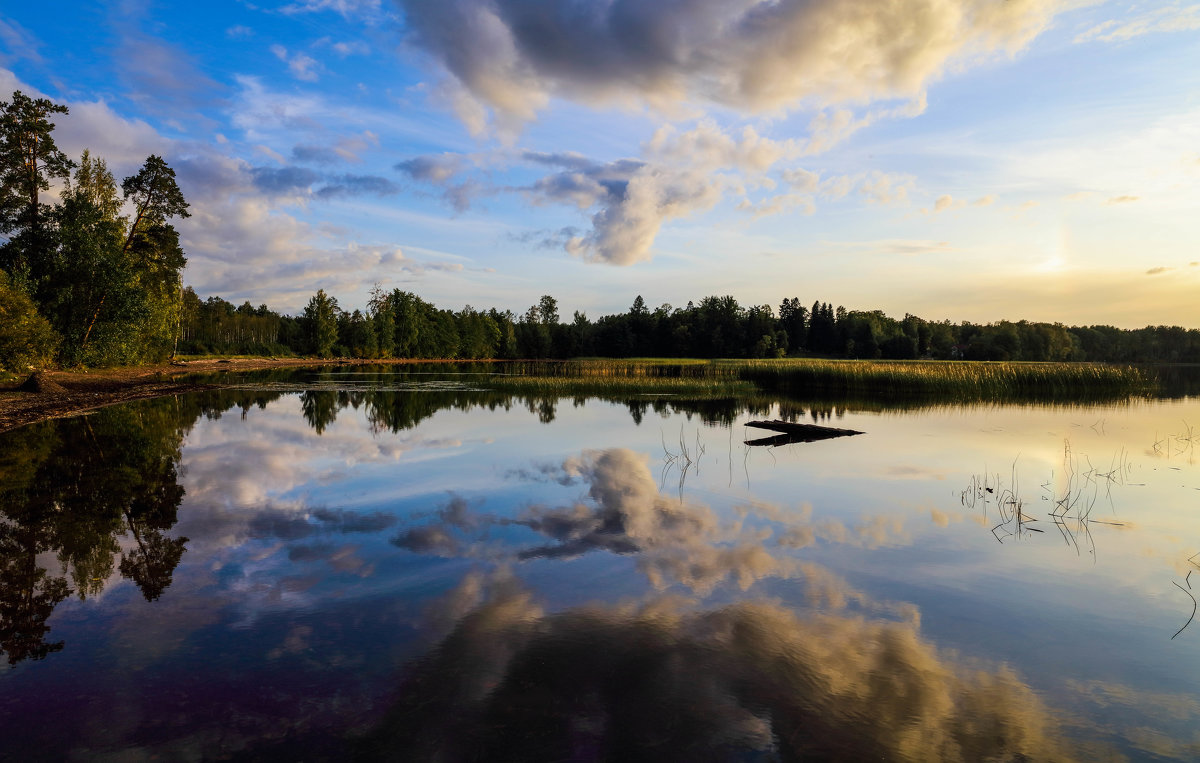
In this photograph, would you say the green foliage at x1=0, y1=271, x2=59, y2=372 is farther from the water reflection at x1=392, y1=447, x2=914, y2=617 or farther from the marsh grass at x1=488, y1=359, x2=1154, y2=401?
the water reflection at x1=392, y1=447, x2=914, y2=617

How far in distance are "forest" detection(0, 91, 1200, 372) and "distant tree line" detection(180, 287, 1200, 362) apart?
1.24 ft

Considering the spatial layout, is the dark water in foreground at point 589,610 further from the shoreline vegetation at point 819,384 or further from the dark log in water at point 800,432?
the shoreline vegetation at point 819,384

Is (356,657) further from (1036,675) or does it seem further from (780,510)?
(780,510)

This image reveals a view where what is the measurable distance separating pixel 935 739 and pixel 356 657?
525 cm

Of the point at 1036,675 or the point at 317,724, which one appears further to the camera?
the point at 1036,675

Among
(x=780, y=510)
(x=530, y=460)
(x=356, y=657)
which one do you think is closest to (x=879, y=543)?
(x=780, y=510)

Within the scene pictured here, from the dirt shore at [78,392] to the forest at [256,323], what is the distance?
4.73 feet

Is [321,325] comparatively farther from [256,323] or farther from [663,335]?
[663,335]

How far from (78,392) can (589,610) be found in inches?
1417

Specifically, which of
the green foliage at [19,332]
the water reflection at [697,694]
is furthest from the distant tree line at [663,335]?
the water reflection at [697,694]

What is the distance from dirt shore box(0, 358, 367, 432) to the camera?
74.6ft

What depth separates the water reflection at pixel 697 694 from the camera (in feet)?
14.9

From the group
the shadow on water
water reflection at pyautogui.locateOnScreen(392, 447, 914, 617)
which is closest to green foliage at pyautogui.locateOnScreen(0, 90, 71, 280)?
the shadow on water

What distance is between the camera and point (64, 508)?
10.6m
